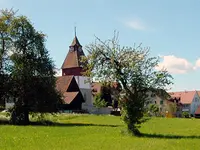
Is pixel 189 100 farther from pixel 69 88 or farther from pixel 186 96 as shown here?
pixel 69 88

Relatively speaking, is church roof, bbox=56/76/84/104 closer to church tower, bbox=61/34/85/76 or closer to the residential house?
church tower, bbox=61/34/85/76

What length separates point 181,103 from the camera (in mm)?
136250

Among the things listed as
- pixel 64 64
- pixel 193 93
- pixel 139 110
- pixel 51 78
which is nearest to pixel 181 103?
pixel 193 93

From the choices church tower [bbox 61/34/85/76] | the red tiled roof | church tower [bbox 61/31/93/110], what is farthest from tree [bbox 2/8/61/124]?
church tower [bbox 61/34/85/76]

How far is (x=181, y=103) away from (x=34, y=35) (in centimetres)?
9980

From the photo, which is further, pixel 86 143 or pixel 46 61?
pixel 46 61

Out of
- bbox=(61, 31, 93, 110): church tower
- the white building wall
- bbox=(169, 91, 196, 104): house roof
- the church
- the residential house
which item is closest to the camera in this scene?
the church

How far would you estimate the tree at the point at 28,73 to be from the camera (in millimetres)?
43406

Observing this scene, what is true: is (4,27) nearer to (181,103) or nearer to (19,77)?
(19,77)

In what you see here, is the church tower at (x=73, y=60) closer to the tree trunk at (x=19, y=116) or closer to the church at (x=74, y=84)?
the church at (x=74, y=84)

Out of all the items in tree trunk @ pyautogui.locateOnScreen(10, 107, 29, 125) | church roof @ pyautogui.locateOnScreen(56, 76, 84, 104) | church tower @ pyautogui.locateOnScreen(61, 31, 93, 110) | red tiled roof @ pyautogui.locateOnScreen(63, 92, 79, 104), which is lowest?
tree trunk @ pyautogui.locateOnScreen(10, 107, 29, 125)

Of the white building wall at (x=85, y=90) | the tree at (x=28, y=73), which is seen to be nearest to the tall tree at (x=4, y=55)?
the tree at (x=28, y=73)

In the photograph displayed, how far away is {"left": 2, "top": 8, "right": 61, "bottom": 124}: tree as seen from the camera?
142 feet

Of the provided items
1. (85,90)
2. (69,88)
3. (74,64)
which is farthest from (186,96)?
(69,88)
